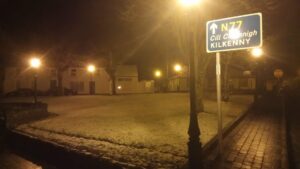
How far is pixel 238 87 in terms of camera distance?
155ft

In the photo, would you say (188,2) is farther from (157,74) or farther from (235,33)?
(157,74)

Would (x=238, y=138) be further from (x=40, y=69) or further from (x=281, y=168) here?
(x=40, y=69)

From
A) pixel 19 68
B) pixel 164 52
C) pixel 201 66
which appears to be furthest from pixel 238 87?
pixel 19 68

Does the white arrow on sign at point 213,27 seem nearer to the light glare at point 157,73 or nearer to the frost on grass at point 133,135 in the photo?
the frost on grass at point 133,135

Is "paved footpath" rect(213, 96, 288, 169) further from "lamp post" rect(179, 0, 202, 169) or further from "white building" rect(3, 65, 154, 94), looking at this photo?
"white building" rect(3, 65, 154, 94)

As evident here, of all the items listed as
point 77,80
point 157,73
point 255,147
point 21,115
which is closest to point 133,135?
point 255,147

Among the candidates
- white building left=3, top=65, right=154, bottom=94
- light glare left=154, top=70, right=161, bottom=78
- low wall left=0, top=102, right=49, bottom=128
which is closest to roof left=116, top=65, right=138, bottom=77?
white building left=3, top=65, right=154, bottom=94

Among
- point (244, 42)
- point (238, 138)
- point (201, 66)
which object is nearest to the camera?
point (244, 42)

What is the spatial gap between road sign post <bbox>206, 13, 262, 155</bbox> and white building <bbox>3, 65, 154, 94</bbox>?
3969 centimetres

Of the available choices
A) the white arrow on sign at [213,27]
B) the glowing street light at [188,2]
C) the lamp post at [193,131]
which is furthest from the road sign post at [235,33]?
the glowing street light at [188,2]

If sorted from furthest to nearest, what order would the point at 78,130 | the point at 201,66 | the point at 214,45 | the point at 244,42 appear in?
the point at 201,66 → the point at 78,130 → the point at 214,45 → the point at 244,42

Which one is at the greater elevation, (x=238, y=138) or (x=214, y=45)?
(x=214, y=45)

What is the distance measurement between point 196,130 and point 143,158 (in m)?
2.13

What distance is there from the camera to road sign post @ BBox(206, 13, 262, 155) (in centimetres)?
646
